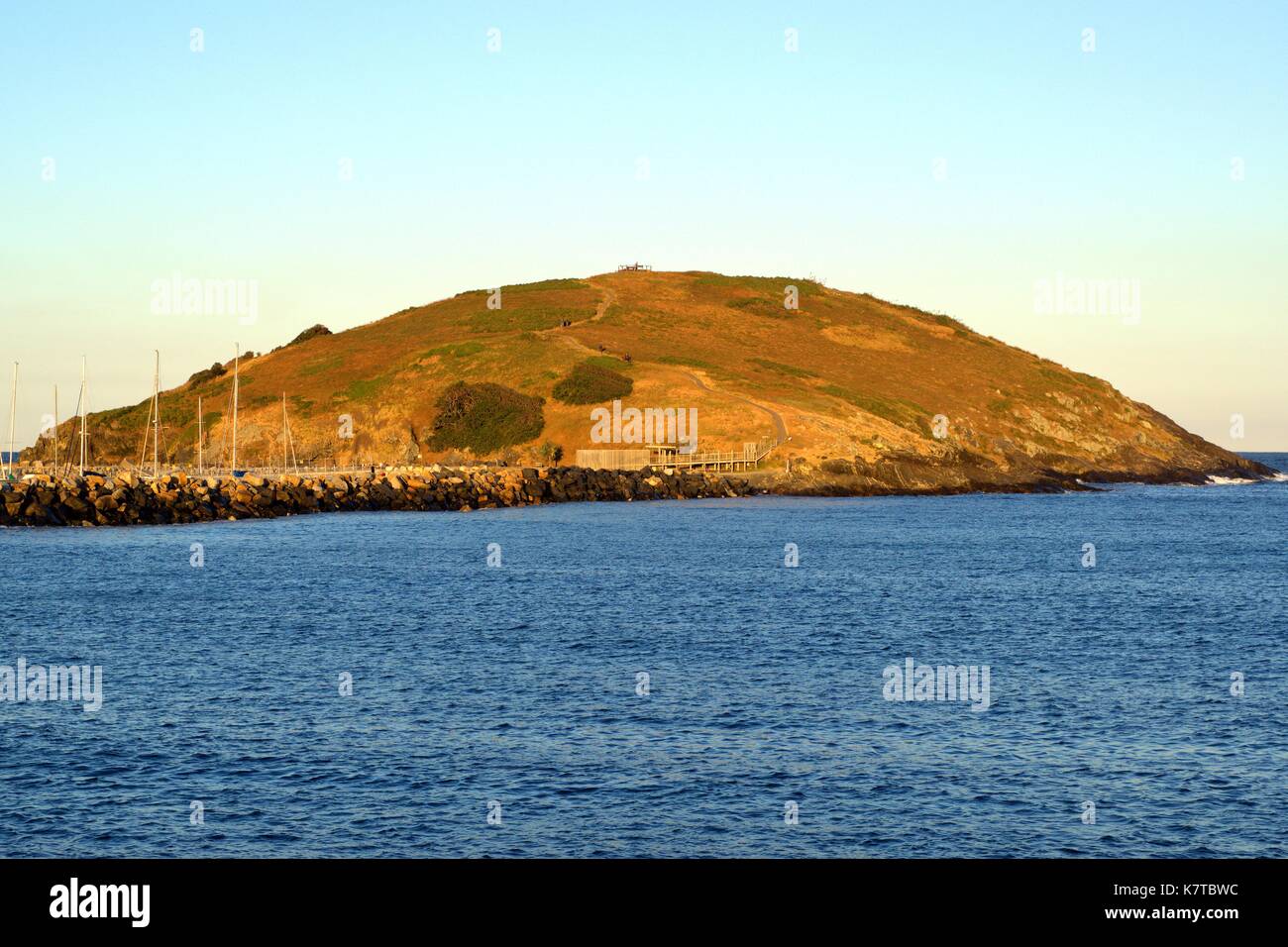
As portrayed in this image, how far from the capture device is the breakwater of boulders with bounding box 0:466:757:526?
9594 cm

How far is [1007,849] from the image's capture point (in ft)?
72.9

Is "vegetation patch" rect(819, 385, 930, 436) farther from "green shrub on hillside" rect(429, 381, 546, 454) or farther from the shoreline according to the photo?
"green shrub on hillside" rect(429, 381, 546, 454)

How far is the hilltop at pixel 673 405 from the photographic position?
148750 millimetres

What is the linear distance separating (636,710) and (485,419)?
414 ft

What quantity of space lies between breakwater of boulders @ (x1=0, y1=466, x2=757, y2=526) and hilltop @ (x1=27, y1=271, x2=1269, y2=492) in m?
16.4

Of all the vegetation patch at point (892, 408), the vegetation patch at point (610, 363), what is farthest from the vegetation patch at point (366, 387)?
the vegetation patch at point (892, 408)

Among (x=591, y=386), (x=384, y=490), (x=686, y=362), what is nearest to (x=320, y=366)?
(x=591, y=386)

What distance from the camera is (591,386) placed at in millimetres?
160000

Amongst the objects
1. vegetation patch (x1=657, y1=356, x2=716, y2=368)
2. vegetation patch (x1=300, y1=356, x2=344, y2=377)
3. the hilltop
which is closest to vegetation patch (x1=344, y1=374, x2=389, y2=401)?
the hilltop

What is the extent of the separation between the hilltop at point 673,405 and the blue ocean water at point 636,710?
7580 centimetres

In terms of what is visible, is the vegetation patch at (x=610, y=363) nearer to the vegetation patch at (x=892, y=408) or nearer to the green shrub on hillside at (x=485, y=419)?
the green shrub on hillside at (x=485, y=419)
